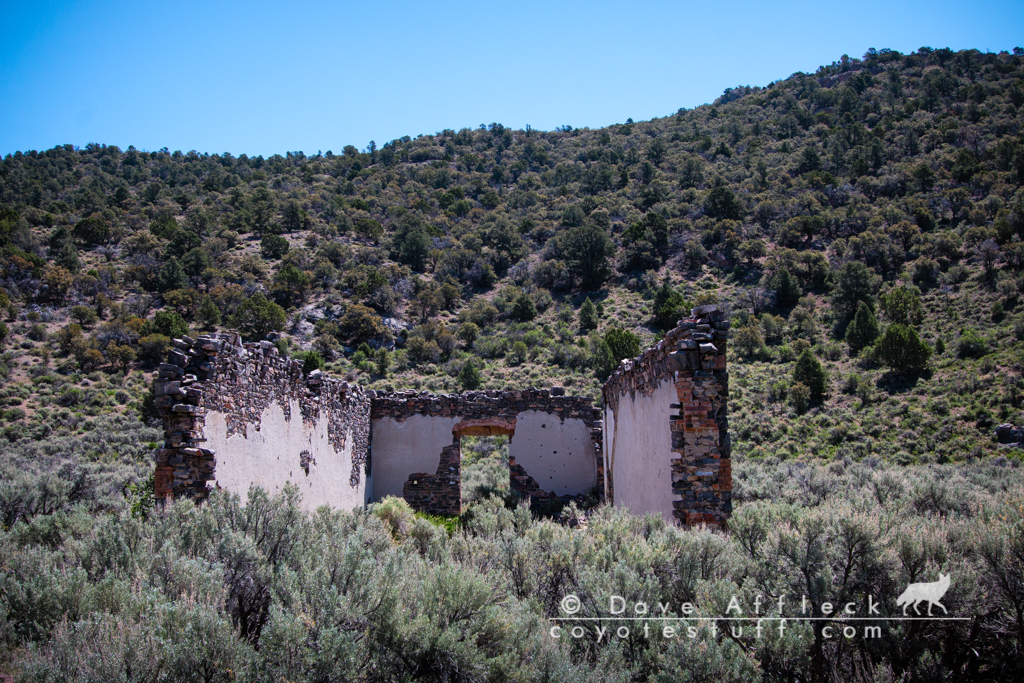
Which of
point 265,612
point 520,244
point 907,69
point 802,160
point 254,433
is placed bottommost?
point 265,612

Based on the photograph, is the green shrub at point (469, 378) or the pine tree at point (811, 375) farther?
the green shrub at point (469, 378)

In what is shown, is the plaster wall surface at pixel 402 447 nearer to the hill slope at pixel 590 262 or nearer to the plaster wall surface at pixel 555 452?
the plaster wall surface at pixel 555 452

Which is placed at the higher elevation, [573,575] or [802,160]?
[802,160]

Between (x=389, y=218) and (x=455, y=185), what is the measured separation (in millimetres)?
11787

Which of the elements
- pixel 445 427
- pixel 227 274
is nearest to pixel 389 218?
pixel 227 274

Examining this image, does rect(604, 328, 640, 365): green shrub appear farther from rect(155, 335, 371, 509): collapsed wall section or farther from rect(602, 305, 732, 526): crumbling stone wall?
rect(602, 305, 732, 526): crumbling stone wall

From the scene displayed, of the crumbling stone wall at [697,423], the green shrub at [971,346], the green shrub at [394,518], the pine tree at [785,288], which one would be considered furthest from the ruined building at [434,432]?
the pine tree at [785,288]

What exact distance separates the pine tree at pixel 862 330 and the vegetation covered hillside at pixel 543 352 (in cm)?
14

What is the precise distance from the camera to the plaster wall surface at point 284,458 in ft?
24.2

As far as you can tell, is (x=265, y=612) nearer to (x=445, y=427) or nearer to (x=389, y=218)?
→ (x=445, y=427)

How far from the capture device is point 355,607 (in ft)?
11.6

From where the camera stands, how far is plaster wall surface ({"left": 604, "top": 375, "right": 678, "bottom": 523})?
697 cm

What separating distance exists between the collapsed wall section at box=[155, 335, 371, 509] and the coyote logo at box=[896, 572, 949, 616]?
679 centimetres

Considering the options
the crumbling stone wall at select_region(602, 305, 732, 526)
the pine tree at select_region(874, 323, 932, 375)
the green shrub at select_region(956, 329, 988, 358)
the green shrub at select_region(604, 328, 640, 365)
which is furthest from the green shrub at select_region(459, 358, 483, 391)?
the crumbling stone wall at select_region(602, 305, 732, 526)
